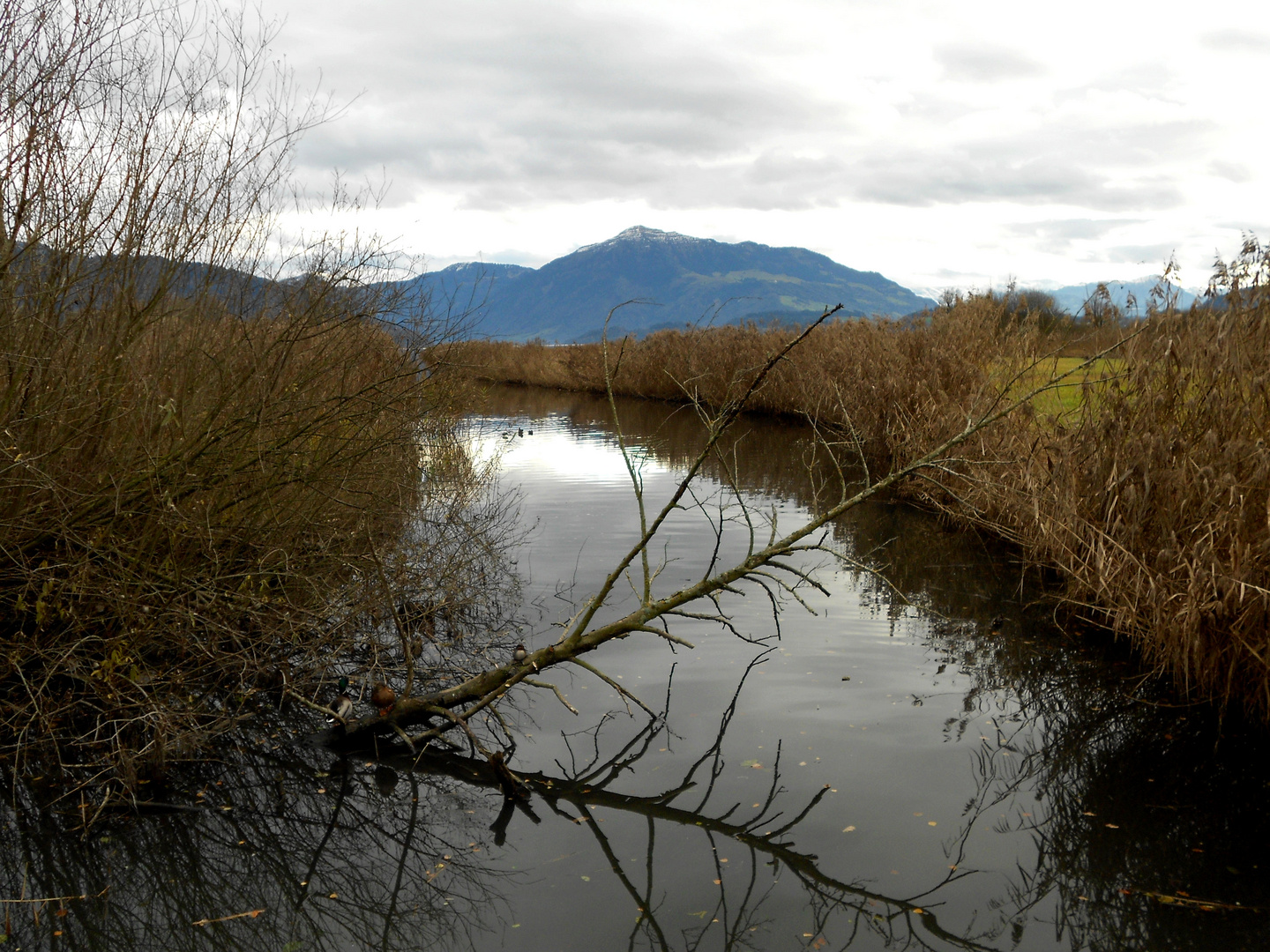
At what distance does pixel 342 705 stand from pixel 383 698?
0.38 meters

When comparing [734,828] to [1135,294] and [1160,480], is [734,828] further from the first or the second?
[1135,294]

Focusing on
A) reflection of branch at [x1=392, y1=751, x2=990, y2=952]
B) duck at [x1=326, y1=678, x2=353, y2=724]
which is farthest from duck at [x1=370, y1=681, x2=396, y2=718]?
reflection of branch at [x1=392, y1=751, x2=990, y2=952]

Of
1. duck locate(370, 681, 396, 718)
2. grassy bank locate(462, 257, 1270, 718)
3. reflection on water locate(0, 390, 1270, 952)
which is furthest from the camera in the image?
grassy bank locate(462, 257, 1270, 718)

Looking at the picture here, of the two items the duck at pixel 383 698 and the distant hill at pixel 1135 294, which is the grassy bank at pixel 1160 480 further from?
the duck at pixel 383 698

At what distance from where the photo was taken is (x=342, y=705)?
19.7 ft

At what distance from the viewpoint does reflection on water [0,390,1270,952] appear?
4402 mm

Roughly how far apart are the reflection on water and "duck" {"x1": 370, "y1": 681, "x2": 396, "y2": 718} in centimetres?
44

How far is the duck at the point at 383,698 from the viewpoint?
228 inches

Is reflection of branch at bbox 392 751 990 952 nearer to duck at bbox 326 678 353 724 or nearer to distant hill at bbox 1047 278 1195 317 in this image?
A: duck at bbox 326 678 353 724

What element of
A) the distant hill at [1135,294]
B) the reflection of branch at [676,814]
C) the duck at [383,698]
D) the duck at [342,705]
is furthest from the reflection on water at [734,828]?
the distant hill at [1135,294]

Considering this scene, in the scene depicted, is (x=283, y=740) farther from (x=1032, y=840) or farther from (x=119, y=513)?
(x=1032, y=840)

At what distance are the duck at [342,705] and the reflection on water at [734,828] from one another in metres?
0.34

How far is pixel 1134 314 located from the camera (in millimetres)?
8078

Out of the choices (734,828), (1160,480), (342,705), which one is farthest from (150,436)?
(1160,480)
